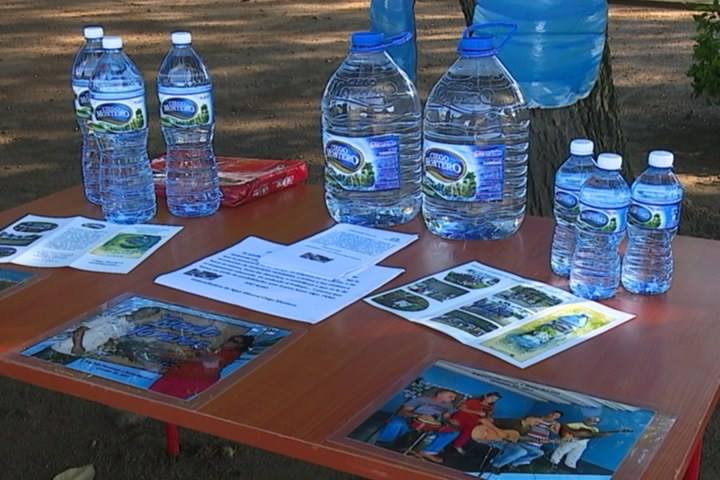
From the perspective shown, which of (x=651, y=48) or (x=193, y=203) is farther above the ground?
(x=193, y=203)

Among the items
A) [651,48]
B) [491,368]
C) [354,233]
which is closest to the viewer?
[491,368]

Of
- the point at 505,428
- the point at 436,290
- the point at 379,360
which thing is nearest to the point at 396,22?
the point at 436,290

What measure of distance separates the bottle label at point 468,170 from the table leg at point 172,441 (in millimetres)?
1256

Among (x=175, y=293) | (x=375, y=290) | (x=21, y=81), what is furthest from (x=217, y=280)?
(x=21, y=81)

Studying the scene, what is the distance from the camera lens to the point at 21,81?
6742mm

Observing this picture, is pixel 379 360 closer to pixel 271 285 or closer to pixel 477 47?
pixel 271 285

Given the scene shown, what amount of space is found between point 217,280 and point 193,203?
1.33 feet

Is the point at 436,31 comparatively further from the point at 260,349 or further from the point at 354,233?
the point at 260,349

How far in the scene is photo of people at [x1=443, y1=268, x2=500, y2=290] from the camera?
5.58ft

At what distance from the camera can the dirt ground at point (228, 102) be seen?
110 inches

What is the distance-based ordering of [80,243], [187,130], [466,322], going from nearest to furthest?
1. [466,322]
2. [80,243]
3. [187,130]

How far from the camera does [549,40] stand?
7.56ft

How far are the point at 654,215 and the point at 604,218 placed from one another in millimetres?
86

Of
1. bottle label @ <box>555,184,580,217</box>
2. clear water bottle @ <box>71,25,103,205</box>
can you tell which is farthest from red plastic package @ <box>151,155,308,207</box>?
bottle label @ <box>555,184,580,217</box>
